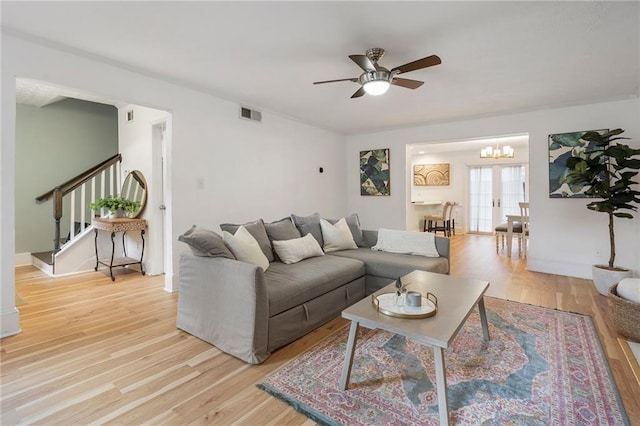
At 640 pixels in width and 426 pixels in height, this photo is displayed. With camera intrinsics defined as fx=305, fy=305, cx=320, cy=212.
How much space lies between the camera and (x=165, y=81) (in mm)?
3393

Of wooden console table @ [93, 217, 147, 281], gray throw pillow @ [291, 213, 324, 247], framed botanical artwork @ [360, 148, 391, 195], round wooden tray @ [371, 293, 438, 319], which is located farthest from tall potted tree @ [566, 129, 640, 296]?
wooden console table @ [93, 217, 147, 281]

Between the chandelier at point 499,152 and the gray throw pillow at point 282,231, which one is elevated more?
the chandelier at point 499,152

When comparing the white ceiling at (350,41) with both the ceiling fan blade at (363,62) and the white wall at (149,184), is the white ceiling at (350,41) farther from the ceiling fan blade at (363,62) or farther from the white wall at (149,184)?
the white wall at (149,184)

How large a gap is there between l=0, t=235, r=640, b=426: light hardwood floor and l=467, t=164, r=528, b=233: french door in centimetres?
504

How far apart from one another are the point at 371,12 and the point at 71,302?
3.92m

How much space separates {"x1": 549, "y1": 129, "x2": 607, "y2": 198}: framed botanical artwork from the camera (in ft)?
13.6

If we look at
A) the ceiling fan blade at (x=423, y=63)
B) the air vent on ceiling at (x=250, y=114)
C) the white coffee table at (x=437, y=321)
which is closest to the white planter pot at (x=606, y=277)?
the white coffee table at (x=437, y=321)

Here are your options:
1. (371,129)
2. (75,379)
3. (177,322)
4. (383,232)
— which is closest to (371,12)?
(383,232)

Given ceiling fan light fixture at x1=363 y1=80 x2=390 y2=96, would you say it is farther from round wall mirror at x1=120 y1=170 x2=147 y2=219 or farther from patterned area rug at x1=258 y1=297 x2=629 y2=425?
round wall mirror at x1=120 y1=170 x2=147 y2=219

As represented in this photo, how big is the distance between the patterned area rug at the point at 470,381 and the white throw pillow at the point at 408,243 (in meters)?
1.03

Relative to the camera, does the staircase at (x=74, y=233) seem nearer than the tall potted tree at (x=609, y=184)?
No

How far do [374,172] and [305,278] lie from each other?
3.96 meters

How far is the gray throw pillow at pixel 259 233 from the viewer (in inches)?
116

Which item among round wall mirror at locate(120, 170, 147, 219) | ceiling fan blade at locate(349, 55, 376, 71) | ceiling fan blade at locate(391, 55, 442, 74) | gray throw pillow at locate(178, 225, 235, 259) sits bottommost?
gray throw pillow at locate(178, 225, 235, 259)
